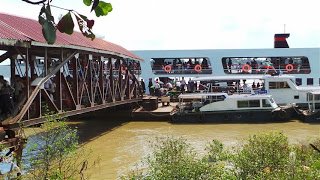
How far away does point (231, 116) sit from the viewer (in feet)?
79.4

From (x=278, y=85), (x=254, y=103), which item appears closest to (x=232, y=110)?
(x=254, y=103)

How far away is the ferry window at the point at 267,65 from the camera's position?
3431cm

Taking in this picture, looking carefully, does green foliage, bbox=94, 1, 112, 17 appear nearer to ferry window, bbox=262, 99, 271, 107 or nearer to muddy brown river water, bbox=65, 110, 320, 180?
muddy brown river water, bbox=65, 110, 320, 180

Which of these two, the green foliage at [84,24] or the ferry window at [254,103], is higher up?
the green foliage at [84,24]

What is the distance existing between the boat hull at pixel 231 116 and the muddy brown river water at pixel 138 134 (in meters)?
0.64

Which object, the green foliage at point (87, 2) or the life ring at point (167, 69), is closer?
the green foliage at point (87, 2)

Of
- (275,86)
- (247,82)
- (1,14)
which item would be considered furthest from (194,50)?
(1,14)

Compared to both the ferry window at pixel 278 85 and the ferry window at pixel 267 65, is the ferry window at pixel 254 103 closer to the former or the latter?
the ferry window at pixel 278 85

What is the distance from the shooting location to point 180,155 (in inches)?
307

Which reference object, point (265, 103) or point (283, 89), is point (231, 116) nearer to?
point (265, 103)

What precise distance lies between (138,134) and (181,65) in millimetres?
15507

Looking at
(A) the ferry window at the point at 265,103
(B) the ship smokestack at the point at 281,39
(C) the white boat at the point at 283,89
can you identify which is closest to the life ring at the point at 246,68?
(B) the ship smokestack at the point at 281,39

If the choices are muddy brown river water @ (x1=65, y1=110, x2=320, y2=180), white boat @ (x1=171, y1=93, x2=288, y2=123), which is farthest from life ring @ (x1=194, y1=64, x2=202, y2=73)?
white boat @ (x1=171, y1=93, x2=288, y2=123)

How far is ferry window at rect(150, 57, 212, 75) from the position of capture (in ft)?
116
